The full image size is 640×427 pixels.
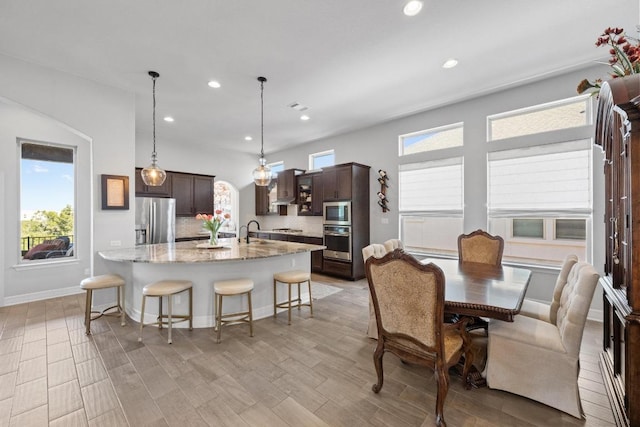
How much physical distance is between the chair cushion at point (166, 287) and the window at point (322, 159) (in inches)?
173

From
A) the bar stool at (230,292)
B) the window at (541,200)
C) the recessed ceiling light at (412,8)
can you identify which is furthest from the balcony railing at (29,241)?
the window at (541,200)

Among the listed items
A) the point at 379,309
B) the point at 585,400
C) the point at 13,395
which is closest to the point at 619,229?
the point at 585,400

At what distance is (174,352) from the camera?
269cm

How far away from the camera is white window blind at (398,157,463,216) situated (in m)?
4.71

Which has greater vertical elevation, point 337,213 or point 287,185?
point 287,185

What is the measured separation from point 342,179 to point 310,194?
1382 mm

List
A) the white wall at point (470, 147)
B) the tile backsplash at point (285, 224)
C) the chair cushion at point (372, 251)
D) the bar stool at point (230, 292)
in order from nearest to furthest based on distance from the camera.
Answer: the chair cushion at point (372, 251)
the bar stool at point (230, 292)
the white wall at point (470, 147)
the tile backsplash at point (285, 224)

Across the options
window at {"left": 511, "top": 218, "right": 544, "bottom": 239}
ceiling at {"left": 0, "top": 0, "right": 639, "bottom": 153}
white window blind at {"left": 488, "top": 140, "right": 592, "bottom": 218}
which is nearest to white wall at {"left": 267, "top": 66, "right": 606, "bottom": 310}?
white window blind at {"left": 488, "top": 140, "right": 592, "bottom": 218}

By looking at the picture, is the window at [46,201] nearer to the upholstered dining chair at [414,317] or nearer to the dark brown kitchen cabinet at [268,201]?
the dark brown kitchen cabinet at [268,201]

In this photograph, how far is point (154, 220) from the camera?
573cm

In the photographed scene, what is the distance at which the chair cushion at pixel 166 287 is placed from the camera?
9.44 feet

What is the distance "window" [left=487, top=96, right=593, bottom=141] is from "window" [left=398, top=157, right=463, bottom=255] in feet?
2.39

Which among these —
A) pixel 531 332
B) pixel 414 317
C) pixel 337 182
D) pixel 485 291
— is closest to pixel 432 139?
pixel 337 182

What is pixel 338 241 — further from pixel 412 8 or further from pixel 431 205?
pixel 412 8
